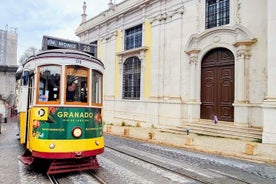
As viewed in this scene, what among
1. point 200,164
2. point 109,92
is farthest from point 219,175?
point 109,92

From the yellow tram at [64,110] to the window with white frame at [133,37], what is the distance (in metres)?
12.5

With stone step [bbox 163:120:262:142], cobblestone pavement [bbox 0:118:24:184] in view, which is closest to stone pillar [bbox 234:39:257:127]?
stone step [bbox 163:120:262:142]

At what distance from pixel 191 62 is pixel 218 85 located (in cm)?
212

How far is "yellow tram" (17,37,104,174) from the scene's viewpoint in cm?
584

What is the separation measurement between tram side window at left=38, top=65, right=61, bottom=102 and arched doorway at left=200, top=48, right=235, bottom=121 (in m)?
9.49

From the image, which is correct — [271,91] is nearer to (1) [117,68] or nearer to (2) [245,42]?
(2) [245,42]

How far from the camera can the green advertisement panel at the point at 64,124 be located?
19.1 feet

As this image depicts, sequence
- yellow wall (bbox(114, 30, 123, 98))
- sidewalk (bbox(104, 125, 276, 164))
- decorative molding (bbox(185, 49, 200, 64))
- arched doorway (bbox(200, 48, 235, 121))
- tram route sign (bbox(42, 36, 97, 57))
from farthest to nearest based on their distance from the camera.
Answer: yellow wall (bbox(114, 30, 123, 98)) → decorative molding (bbox(185, 49, 200, 64)) → arched doorway (bbox(200, 48, 235, 121)) → sidewalk (bbox(104, 125, 276, 164)) → tram route sign (bbox(42, 36, 97, 57))

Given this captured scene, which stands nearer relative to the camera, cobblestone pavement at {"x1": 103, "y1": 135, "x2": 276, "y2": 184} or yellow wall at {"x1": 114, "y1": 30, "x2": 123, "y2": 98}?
cobblestone pavement at {"x1": 103, "y1": 135, "x2": 276, "y2": 184}

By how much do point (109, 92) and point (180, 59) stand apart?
8405mm

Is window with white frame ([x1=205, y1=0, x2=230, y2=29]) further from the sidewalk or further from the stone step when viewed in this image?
the sidewalk

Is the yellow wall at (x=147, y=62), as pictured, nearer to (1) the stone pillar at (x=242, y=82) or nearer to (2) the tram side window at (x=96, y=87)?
(1) the stone pillar at (x=242, y=82)

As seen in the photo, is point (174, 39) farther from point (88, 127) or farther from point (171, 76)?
point (88, 127)

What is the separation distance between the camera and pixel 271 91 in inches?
393
